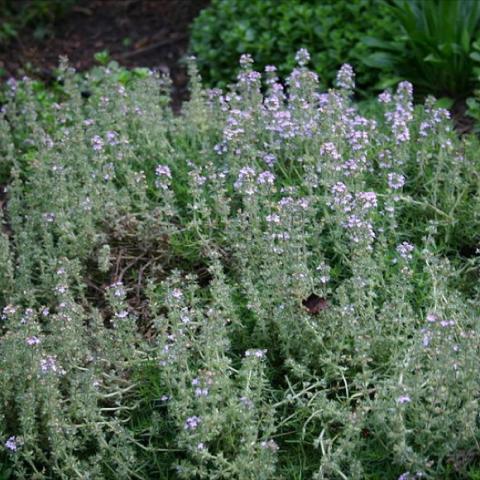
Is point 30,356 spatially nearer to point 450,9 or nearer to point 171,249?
point 171,249

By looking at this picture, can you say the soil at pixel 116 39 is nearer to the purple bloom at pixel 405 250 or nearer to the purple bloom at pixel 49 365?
the purple bloom at pixel 405 250

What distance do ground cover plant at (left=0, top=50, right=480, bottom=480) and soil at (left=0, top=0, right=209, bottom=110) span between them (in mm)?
1929

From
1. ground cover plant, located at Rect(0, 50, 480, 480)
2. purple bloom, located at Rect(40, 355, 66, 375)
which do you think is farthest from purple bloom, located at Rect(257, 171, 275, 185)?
purple bloom, located at Rect(40, 355, 66, 375)

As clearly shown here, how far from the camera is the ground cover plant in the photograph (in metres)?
3.33

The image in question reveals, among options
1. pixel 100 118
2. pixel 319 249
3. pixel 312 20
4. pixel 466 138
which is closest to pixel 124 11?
pixel 312 20

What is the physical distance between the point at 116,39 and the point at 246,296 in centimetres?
422

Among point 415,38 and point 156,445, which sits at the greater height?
point 415,38

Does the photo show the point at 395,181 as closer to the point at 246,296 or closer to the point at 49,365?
the point at 246,296

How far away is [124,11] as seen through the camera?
784 centimetres

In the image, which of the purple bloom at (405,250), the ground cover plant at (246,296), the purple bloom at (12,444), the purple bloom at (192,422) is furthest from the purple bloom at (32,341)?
the purple bloom at (405,250)

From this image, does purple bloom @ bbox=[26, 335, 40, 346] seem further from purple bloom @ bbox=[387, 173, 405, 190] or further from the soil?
the soil

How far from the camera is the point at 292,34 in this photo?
6.32 meters

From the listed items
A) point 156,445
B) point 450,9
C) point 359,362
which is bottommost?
point 156,445

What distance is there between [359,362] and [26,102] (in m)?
3.08
